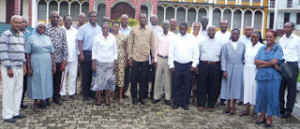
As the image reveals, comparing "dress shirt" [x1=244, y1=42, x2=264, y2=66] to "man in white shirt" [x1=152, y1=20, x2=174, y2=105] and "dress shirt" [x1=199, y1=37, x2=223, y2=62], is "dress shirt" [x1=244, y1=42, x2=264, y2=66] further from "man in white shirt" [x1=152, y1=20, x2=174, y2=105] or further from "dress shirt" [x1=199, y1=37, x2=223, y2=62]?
"man in white shirt" [x1=152, y1=20, x2=174, y2=105]

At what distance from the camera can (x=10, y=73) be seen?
4887 millimetres

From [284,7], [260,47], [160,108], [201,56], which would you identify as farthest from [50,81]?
[284,7]

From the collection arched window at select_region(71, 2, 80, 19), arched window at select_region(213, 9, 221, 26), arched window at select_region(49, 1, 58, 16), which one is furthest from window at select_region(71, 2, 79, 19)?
arched window at select_region(213, 9, 221, 26)

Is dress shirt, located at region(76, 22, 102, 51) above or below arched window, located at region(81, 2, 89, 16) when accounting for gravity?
below

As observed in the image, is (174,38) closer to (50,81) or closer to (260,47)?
(260,47)

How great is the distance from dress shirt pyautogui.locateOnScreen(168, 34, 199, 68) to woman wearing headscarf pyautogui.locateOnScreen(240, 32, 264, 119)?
1.07m

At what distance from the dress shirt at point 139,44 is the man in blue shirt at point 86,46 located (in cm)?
97

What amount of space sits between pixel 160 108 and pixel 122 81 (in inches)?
45.6

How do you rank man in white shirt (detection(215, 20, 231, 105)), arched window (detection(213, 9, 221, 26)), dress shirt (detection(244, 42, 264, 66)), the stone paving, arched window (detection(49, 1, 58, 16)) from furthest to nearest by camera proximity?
arched window (detection(213, 9, 221, 26)) < arched window (detection(49, 1, 58, 16)) < man in white shirt (detection(215, 20, 231, 105)) < dress shirt (detection(244, 42, 264, 66)) < the stone paving

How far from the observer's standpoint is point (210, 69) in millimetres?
6180

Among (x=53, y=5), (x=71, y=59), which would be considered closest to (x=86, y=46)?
(x=71, y=59)

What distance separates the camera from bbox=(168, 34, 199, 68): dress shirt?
6.19m

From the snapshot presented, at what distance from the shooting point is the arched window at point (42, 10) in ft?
67.9

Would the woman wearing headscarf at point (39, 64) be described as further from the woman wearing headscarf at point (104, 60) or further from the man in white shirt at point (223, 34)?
the man in white shirt at point (223, 34)
